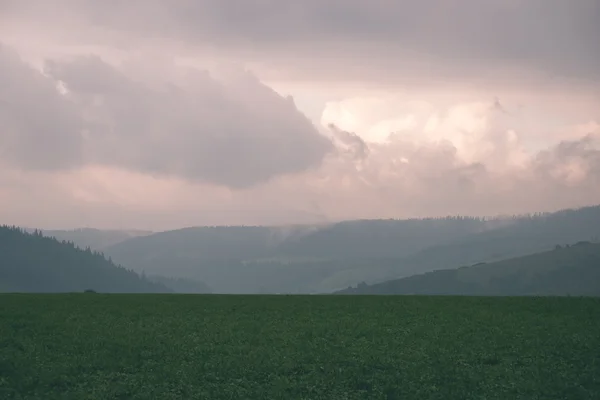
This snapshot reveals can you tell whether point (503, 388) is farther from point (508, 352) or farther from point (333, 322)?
point (333, 322)

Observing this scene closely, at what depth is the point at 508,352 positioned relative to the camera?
50031 mm

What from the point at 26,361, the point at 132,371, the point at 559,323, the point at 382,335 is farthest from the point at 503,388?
the point at 26,361

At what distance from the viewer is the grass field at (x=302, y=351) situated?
1703 inches

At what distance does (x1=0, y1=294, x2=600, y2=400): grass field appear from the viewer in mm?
43250

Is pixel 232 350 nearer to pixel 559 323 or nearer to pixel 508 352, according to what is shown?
pixel 508 352

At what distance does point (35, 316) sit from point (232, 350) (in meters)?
19.4

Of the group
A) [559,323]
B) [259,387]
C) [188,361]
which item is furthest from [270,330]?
[559,323]

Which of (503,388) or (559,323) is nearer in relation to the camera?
(503,388)

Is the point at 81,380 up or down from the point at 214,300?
down

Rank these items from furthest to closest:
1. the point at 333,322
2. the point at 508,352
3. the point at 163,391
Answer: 1. the point at 333,322
2. the point at 508,352
3. the point at 163,391

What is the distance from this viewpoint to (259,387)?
4353cm

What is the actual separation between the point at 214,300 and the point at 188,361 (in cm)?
2719

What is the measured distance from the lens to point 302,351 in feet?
165

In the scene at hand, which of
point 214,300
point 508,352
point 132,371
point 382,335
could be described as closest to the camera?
point 132,371
